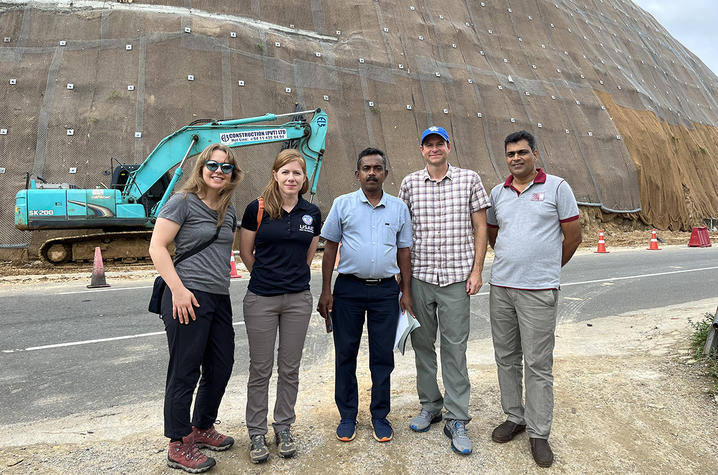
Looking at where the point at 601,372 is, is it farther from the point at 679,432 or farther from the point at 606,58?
the point at 606,58

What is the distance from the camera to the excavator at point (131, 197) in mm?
12750

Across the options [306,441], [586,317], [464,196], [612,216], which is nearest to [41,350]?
[306,441]

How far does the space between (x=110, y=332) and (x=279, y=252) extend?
3953mm

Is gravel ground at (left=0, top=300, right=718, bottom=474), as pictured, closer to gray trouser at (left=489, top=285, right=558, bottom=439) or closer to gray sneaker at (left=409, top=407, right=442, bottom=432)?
gray sneaker at (left=409, top=407, right=442, bottom=432)

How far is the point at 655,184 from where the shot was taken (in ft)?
87.2

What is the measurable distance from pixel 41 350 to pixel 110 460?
2990 millimetres

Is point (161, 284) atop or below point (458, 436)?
atop

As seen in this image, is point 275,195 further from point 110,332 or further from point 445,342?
point 110,332

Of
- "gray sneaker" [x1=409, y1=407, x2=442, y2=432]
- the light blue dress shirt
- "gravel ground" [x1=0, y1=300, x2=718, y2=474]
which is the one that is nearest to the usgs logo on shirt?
the light blue dress shirt

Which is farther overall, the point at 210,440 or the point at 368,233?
the point at 368,233

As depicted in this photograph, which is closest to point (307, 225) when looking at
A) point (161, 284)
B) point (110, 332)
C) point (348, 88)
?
point (161, 284)

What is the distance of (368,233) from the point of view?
321 centimetres

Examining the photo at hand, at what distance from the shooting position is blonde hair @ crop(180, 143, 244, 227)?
2.85 meters

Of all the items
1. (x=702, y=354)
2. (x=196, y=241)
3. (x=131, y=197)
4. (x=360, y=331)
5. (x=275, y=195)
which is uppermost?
(x=131, y=197)
